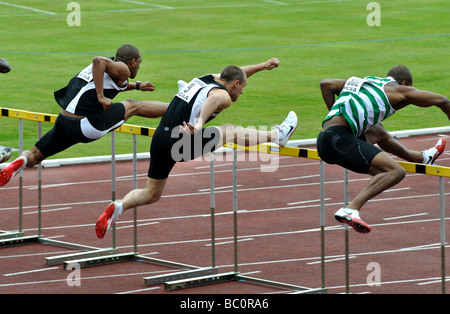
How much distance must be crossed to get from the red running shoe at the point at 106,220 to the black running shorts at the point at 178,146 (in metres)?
0.59

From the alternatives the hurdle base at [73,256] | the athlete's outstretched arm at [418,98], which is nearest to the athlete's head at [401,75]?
the athlete's outstretched arm at [418,98]

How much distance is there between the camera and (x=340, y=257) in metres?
12.6

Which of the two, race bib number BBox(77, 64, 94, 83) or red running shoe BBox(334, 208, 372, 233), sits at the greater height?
race bib number BBox(77, 64, 94, 83)

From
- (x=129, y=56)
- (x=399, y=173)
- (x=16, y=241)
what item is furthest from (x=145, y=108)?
(x=399, y=173)

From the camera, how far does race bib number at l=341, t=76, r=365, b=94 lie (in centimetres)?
1035

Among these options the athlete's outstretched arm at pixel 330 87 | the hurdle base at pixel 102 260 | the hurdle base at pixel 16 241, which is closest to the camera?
the athlete's outstretched arm at pixel 330 87

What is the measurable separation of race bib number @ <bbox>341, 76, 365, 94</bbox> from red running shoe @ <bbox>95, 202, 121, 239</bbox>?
2.60m

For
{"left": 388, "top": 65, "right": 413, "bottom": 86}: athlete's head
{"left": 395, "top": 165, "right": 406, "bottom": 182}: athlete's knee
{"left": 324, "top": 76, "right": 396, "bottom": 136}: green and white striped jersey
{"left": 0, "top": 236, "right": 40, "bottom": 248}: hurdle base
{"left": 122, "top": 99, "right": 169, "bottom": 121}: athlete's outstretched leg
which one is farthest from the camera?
{"left": 0, "top": 236, "right": 40, "bottom": 248}: hurdle base

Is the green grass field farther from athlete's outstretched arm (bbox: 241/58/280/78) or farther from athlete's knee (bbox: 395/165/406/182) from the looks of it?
athlete's knee (bbox: 395/165/406/182)

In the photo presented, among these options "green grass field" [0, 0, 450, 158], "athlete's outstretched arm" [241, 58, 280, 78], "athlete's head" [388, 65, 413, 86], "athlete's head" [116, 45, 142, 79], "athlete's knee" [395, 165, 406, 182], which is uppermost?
"green grass field" [0, 0, 450, 158]

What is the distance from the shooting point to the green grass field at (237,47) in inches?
909

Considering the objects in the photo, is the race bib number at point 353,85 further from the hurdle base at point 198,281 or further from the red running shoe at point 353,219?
the hurdle base at point 198,281

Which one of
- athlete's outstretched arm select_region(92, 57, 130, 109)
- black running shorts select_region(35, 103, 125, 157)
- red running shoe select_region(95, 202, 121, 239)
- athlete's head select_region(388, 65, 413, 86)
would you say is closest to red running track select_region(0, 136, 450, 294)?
red running shoe select_region(95, 202, 121, 239)

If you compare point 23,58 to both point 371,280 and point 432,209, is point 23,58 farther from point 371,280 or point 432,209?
point 371,280
